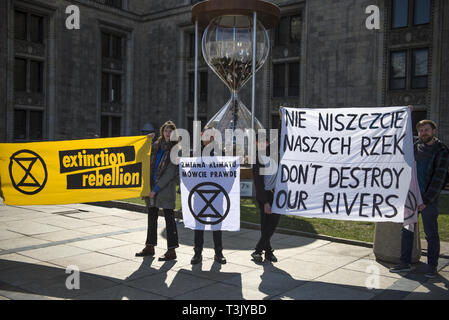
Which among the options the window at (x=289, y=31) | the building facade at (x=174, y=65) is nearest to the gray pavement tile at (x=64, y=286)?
the building facade at (x=174, y=65)

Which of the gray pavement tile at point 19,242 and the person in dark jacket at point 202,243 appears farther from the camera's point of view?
the gray pavement tile at point 19,242

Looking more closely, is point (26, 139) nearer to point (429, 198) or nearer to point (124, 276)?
point (124, 276)

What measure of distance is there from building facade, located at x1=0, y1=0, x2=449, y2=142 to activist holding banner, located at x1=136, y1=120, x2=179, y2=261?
21905 mm

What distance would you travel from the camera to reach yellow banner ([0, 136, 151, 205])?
823cm

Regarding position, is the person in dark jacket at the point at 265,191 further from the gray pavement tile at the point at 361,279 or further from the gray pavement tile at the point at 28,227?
the gray pavement tile at the point at 28,227

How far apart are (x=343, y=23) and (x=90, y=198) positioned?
947 inches

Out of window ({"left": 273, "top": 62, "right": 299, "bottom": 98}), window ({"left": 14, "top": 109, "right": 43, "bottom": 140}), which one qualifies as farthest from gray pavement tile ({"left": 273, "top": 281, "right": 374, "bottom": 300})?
window ({"left": 14, "top": 109, "right": 43, "bottom": 140})

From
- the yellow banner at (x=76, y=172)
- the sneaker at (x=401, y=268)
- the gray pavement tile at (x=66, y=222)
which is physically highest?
the yellow banner at (x=76, y=172)

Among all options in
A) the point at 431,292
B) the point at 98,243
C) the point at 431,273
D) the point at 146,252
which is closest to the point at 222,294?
the point at 146,252

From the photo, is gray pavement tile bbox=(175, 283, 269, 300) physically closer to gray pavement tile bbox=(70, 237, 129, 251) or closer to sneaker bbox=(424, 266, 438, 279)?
sneaker bbox=(424, 266, 438, 279)

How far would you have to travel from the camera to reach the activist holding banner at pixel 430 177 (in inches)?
263

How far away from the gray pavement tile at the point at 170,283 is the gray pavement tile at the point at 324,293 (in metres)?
1.22

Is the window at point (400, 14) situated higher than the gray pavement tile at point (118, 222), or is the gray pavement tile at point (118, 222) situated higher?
the window at point (400, 14)

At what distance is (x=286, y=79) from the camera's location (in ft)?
102
